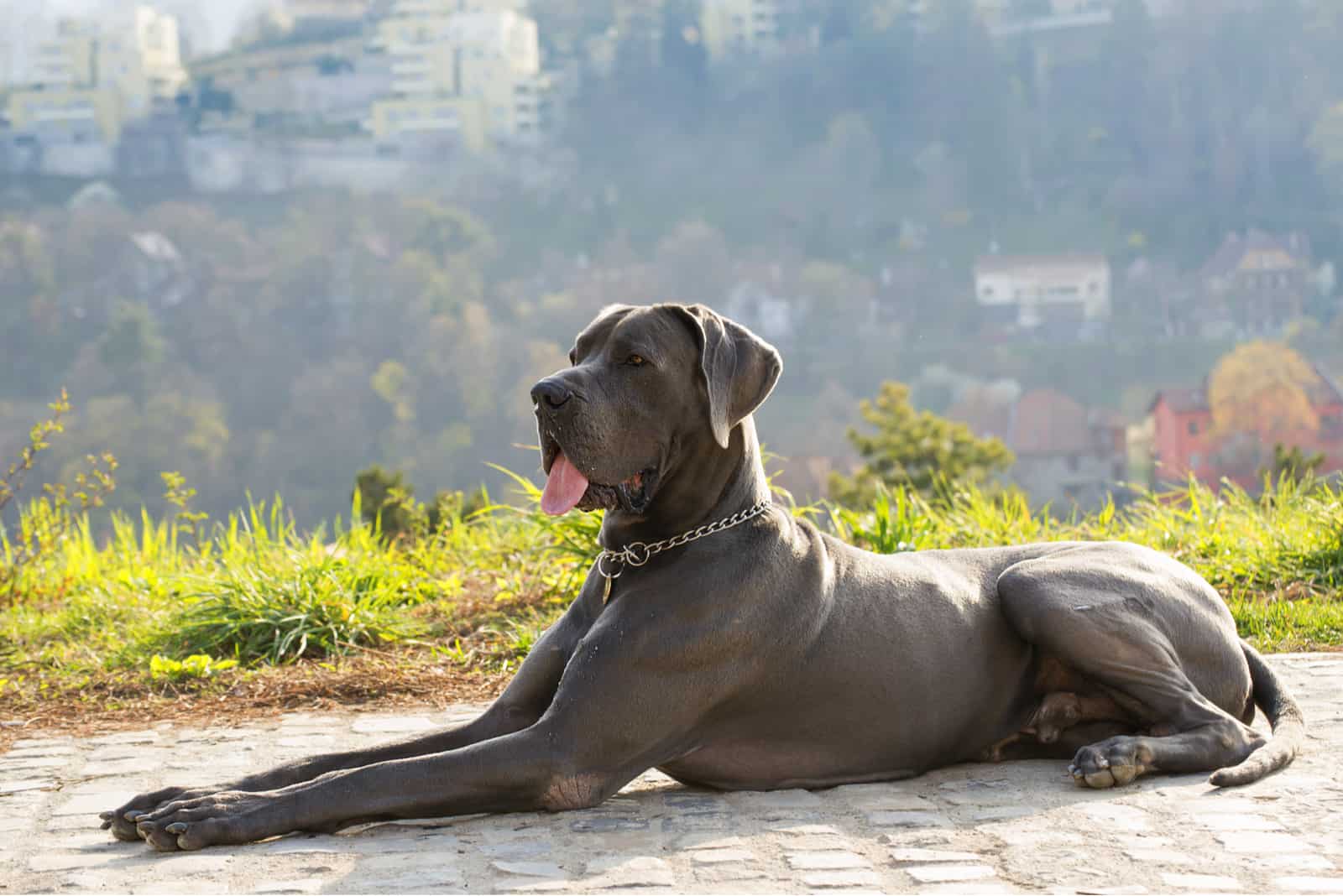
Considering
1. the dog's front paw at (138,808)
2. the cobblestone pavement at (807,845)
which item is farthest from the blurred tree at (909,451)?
the dog's front paw at (138,808)

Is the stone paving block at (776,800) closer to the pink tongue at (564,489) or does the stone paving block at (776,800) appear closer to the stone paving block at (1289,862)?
the pink tongue at (564,489)

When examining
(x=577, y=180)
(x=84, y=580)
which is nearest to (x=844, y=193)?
(x=577, y=180)

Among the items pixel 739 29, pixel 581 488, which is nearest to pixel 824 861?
pixel 581 488

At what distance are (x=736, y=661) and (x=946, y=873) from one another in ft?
2.69

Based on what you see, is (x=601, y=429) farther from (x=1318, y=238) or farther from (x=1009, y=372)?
(x=1318, y=238)

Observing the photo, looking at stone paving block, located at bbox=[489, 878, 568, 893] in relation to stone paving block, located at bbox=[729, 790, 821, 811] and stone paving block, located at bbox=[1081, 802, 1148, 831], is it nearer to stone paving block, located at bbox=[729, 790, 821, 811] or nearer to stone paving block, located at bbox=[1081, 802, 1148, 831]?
stone paving block, located at bbox=[729, 790, 821, 811]

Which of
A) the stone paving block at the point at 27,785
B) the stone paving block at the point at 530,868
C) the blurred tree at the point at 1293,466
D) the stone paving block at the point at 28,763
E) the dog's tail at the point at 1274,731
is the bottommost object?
the blurred tree at the point at 1293,466

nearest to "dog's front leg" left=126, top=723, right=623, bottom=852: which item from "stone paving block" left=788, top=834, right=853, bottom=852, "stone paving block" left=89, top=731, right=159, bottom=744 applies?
"stone paving block" left=788, top=834, right=853, bottom=852

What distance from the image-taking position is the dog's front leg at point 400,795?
3.23 meters

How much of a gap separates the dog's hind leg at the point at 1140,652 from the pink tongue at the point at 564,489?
1.29m

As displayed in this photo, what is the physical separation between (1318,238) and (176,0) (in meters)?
85.1

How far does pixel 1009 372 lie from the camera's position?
77.4m

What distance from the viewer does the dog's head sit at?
3.48 meters

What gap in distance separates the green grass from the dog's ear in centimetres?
267
